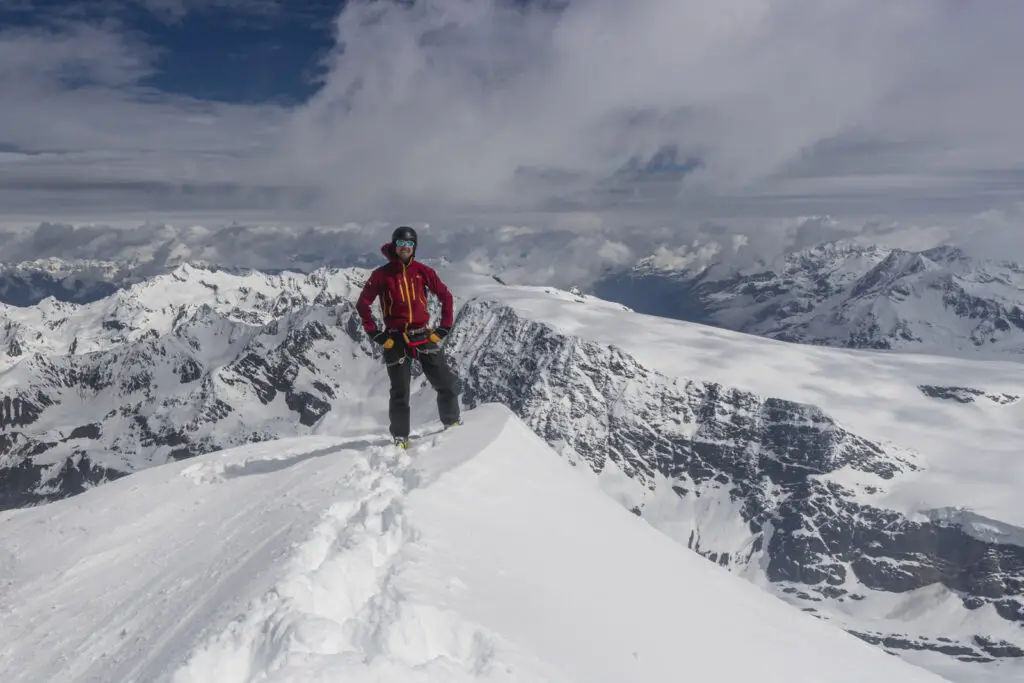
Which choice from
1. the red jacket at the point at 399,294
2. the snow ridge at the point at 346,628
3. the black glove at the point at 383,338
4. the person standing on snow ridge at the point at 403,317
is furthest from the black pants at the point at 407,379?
the snow ridge at the point at 346,628

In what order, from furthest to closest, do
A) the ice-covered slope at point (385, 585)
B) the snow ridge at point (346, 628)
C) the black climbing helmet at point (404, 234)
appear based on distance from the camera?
the black climbing helmet at point (404, 234), the ice-covered slope at point (385, 585), the snow ridge at point (346, 628)

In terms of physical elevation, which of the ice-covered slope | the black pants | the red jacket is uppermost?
the red jacket

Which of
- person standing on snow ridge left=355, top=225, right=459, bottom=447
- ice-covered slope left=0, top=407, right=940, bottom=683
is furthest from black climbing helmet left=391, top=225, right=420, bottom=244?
ice-covered slope left=0, top=407, right=940, bottom=683

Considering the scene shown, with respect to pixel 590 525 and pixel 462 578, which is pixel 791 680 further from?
pixel 462 578

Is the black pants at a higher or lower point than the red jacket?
lower

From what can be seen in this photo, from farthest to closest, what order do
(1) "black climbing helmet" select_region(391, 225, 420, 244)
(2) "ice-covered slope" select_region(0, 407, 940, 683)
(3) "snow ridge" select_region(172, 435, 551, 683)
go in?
(1) "black climbing helmet" select_region(391, 225, 420, 244) < (2) "ice-covered slope" select_region(0, 407, 940, 683) < (3) "snow ridge" select_region(172, 435, 551, 683)

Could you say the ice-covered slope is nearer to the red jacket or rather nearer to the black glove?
the black glove

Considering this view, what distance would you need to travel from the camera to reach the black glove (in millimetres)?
15656

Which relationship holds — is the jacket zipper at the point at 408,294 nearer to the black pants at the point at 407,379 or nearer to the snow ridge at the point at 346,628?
the black pants at the point at 407,379

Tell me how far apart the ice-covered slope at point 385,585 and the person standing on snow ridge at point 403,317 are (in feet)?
4.87

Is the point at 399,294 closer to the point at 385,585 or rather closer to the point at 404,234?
the point at 404,234

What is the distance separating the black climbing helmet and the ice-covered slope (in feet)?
14.2

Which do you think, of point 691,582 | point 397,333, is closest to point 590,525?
point 691,582

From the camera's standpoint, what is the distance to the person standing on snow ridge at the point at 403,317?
1546cm
